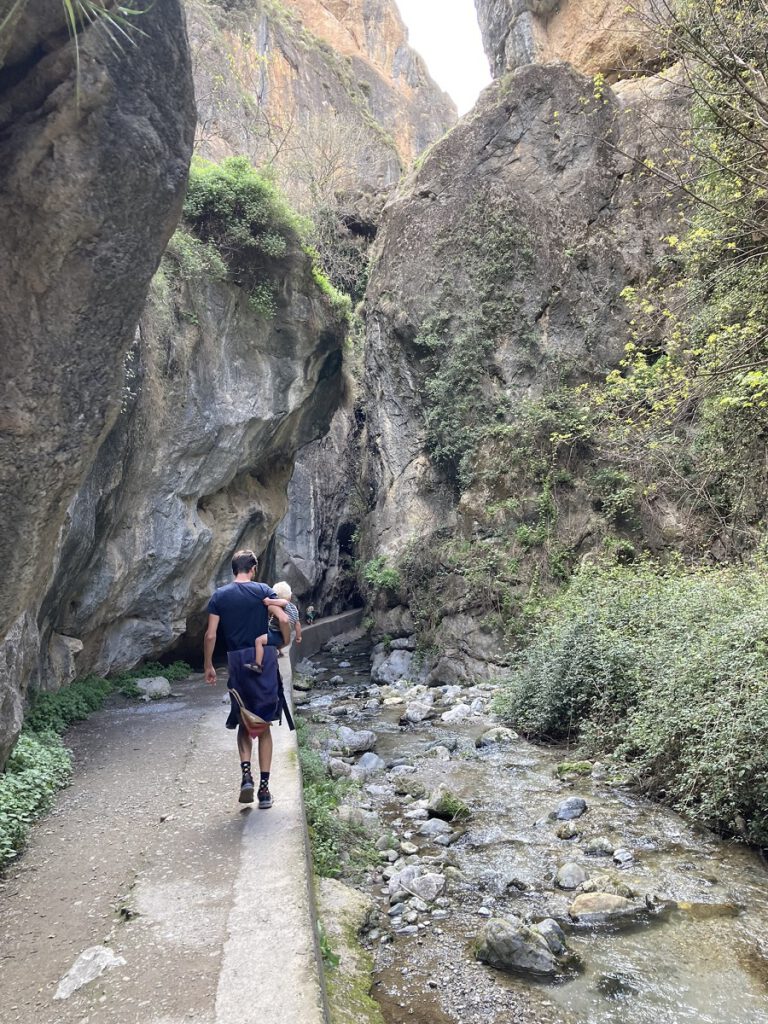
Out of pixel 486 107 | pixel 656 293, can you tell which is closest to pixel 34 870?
pixel 656 293

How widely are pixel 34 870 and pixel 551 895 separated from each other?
11.5 ft

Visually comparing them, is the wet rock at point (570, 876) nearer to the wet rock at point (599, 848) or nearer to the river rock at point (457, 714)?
the wet rock at point (599, 848)

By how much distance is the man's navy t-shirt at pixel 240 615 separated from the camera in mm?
4750

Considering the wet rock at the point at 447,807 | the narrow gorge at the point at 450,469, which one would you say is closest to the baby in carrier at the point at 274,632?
the narrow gorge at the point at 450,469

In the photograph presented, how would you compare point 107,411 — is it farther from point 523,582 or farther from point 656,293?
point 656,293

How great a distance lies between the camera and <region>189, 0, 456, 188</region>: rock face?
24.5 metres

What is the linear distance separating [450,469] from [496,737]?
387 inches

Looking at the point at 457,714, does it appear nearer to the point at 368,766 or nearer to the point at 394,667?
the point at 368,766

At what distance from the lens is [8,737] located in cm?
464

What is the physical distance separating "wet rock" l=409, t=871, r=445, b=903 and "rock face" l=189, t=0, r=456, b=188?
Result: 17.1 metres

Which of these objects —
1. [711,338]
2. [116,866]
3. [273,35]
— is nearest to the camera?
[116,866]

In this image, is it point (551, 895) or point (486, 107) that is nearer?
point (551, 895)

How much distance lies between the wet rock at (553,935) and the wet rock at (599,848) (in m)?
1.34

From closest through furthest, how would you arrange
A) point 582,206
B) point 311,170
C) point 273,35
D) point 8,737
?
point 8,737, point 582,206, point 311,170, point 273,35
